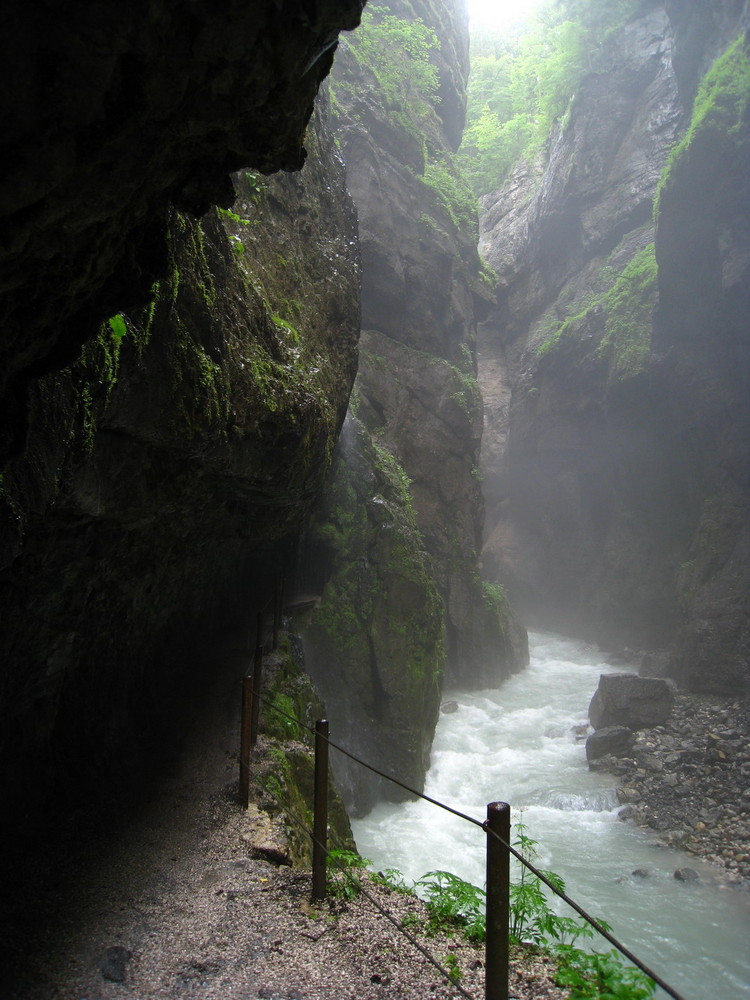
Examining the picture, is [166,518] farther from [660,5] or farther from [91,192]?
[660,5]

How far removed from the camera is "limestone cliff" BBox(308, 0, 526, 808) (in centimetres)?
1344

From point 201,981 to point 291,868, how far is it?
1.55m

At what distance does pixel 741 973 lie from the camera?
25.0 ft

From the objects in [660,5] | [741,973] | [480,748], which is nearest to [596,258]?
[660,5]

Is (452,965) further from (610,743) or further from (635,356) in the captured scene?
(635,356)

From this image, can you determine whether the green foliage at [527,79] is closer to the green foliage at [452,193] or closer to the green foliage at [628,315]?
the green foliage at [452,193]

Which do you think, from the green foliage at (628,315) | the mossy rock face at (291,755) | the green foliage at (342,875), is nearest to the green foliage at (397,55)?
the green foliage at (628,315)

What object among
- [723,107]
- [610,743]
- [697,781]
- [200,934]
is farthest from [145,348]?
[723,107]

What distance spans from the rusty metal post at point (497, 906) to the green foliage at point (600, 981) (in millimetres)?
673

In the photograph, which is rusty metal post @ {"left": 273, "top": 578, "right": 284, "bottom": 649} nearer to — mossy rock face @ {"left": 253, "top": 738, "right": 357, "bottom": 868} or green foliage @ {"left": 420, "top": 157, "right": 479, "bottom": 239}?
mossy rock face @ {"left": 253, "top": 738, "right": 357, "bottom": 868}

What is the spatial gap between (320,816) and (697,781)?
10706mm

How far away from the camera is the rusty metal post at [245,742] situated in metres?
5.60

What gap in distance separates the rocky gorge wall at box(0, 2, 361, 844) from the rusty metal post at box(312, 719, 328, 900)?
222 cm

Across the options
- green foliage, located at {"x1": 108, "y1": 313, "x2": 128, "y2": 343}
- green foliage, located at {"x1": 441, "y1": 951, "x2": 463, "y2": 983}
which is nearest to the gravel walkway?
green foliage, located at {"x1": 441, "y1": 951, "x2": 463, "y2": 983}
